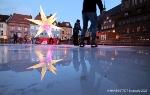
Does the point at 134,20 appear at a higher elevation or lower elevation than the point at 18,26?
higher

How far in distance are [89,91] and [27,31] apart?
168 ft

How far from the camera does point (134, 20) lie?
126ft

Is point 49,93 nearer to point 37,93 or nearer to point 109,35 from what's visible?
point 37,93

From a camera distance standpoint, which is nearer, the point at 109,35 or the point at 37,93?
the point at 37,93

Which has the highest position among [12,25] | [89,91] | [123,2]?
[123,2]

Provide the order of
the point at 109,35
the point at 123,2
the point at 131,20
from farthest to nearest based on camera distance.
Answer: the point at 123,2, the point at 131,20, the point at 109,35

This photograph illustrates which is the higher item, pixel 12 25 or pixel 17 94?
pixel 12 25

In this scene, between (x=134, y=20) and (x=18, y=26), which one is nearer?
(x=134, y=20)

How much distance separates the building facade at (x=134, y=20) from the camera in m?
34.9

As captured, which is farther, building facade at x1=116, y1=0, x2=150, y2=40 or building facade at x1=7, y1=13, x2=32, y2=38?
building facade at x1=7, y1=13, x2=32, y2=38

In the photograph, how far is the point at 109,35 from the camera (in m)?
27.3

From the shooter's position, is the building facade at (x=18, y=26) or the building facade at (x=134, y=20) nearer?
the building facade at (x=134, y=20)

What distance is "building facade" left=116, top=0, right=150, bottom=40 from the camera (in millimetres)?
34875

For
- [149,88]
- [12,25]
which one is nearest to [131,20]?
[12,25]
